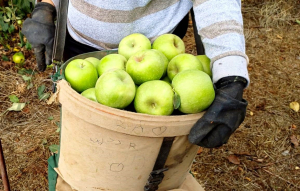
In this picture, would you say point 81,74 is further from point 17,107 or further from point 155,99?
point 17,107

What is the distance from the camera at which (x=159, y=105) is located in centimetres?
106

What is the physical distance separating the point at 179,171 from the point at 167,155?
169mm

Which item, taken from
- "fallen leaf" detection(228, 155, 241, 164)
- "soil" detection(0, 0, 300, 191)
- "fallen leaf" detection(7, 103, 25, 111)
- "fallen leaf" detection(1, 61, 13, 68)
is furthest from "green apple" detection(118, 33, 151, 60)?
Result: "fallen leaf" detection(1, 61, 13, 68)

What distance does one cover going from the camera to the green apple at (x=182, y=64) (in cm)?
116

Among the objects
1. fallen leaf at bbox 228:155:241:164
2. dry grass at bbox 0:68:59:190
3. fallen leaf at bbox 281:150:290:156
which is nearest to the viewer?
dry grass at bbox 0:68:59:190

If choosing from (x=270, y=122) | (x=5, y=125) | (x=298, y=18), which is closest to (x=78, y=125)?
(x=5, y=125)

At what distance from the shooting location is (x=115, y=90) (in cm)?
100

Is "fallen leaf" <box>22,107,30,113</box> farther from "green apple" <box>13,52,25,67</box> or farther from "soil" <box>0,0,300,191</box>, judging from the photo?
"green apple" <box>13,52,25,67</box>

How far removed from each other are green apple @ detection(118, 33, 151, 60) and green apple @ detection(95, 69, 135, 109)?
204 millimetres

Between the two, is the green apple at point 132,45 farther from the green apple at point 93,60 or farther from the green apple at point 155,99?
the green apple at point 155,99

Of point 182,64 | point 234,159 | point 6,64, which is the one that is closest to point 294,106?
point 234,159

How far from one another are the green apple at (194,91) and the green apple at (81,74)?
1.04 ft

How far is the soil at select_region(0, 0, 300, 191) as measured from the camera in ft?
7.75

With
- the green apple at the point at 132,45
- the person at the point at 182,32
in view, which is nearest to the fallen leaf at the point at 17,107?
the person at the point at 182,32
